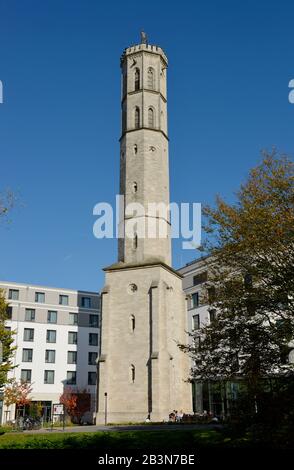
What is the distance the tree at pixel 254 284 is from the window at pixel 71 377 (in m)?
46.0

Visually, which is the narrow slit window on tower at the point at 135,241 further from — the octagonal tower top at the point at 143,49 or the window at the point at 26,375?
the window at the point at 26,375

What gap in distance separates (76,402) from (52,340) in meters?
8.30

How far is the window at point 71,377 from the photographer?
6331 cm

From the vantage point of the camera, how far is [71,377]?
209ft

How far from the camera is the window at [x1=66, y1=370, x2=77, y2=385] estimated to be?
63.3 metres

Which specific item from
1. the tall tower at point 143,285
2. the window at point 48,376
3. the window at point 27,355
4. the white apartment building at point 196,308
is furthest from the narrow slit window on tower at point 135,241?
the window at point 48,376

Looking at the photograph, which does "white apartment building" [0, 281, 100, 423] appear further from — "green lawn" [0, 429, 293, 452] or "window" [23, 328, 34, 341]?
"green lawn" [0, 429, 293, 452]

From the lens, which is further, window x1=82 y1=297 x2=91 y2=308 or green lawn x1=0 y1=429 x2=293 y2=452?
window x1=82 y1=297 x2=91 y2=308

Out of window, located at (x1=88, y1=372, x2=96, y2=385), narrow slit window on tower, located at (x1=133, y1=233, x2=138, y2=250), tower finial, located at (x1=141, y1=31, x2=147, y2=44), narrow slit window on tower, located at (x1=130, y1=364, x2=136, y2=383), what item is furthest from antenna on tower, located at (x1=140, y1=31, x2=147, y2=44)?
window, located at (x1=88, y1=372, x2=96, y2=385)

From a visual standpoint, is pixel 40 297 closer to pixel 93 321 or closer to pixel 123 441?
pixel 93 321

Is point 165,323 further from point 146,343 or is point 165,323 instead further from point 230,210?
point 230,210

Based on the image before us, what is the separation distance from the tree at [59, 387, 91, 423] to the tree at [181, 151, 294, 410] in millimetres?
43579

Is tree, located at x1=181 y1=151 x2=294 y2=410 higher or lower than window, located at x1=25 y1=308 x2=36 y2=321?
lower

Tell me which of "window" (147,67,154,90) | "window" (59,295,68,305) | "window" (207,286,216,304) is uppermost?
"window" (147,67,154,90)
